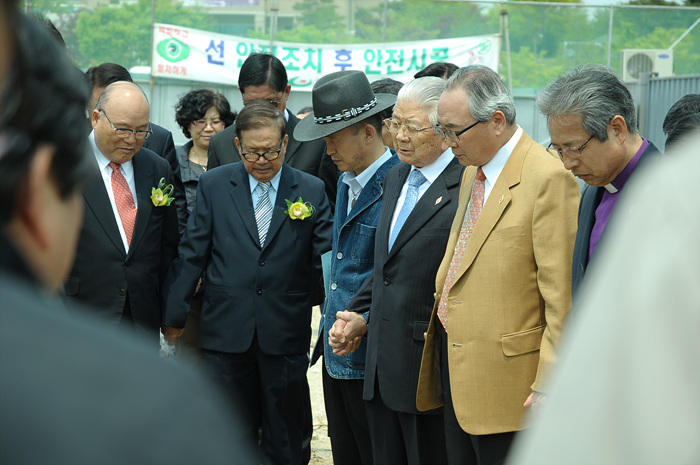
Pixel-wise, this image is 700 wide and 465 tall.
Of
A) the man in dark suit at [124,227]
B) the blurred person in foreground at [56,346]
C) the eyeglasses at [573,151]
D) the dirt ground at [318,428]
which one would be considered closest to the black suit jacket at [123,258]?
the man in dark suit at [124,227]

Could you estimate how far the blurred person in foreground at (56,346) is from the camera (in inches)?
26.8

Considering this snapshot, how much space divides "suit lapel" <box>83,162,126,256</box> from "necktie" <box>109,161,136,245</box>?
0.24ft

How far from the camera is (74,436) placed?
26.7 inches

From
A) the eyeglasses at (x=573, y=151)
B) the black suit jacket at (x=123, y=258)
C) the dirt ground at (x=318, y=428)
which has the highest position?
the eyeglasses at (x=573, y=151)

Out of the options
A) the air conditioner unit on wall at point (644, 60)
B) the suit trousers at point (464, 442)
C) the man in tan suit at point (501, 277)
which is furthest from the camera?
the air conditioner unit on wall at point (644, 60)

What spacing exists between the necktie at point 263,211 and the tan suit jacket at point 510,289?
1448 millimetres

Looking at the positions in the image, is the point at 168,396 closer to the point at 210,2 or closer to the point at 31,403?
the point at 31,403


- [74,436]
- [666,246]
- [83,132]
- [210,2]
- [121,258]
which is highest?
[210,2]

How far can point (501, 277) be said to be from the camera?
3047 mm

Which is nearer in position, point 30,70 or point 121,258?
point 30,70

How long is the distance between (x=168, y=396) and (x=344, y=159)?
3.34 meters

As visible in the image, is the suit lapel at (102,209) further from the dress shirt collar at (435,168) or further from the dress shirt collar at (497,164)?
the dress shirt collar at (497,164)

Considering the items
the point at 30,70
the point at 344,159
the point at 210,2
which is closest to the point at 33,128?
the point at 30,70

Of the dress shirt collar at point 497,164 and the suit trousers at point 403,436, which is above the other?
the dress shirt collar at point 497,164
